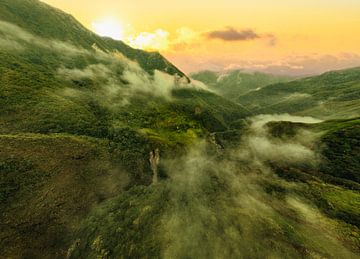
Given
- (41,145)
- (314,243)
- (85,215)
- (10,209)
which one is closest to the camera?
(10,209)

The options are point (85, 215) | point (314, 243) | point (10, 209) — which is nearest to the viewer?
point (10, 209)

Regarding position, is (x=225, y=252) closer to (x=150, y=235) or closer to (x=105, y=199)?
(x=150, y=235)

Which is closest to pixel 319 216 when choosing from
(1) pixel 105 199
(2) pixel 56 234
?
(1) pixel 105 199

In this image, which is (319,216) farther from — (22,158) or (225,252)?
(22,158)

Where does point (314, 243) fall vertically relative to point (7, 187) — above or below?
below

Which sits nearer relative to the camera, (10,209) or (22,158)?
(10,209)

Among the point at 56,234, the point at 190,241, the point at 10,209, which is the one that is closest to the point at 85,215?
the point at 56,234

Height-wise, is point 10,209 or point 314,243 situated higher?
point 10,209

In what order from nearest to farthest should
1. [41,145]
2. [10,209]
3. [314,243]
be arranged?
[10,209], [314,243], [41,145]

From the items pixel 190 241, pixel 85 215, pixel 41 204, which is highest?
pixel 41 204
